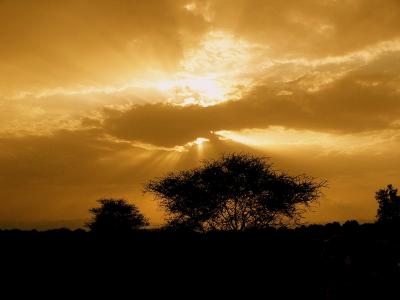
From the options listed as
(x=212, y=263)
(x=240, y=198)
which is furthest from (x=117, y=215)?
(x=212, y=263)

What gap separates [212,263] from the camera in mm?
9422

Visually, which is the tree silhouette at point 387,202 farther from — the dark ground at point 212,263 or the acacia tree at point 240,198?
the dark ground at point 212,263

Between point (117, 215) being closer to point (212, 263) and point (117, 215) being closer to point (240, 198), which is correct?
point (240, 198)

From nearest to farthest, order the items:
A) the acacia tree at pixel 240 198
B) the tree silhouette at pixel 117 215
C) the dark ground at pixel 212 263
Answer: the dark ground at pixel 212 263, the acacia tree at pixel 240 198, the tree silhouette at pixel 117 215

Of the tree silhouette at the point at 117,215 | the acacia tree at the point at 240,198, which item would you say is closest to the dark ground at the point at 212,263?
the acacia tree at the point at 240,198

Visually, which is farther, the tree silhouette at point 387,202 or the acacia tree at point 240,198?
the tree silhouette at point 387,202

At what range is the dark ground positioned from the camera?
8047 millimetres

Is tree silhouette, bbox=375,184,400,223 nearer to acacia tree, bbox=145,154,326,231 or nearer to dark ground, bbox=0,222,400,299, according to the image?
acacia tree, bbox=145,154,326,231

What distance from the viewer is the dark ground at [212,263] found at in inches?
317

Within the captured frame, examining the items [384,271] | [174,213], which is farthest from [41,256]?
[174,213]

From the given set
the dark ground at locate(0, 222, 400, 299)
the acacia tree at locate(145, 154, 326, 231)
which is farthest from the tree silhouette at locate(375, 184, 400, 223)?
the dark ground at locate(0, 222, 400, 299)

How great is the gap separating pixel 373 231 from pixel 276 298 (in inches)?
113

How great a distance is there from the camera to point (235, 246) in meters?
9.77

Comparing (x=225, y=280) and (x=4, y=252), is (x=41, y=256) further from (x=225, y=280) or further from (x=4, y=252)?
(x=225, y=280)
